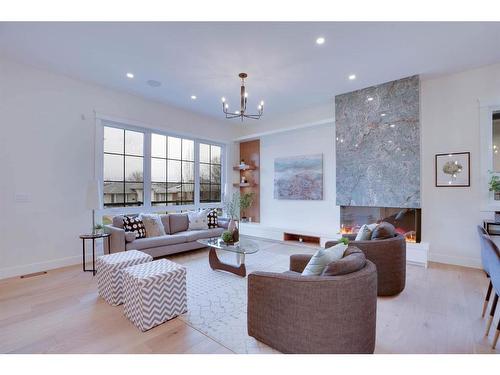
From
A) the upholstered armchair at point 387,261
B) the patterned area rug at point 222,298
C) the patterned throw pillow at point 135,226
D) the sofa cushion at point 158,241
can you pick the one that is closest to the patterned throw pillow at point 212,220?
the patterned area rug at point 222,298

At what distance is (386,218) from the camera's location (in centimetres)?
444

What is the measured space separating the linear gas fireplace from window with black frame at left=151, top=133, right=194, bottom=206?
3.66 meters

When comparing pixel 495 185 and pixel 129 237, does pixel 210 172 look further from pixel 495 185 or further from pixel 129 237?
pixel 495 185

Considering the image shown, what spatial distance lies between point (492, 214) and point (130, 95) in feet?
21.9

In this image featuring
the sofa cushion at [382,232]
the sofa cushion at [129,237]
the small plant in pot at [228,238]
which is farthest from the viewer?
the sofa cushion at [129,237]

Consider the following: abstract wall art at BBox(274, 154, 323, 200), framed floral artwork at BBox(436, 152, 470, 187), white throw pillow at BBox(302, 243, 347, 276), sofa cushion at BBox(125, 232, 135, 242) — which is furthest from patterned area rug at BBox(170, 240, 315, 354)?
framed floral artwork at BBox(436, 152, 470, 187)

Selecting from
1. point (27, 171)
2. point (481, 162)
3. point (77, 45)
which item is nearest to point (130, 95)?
point (77, 45)

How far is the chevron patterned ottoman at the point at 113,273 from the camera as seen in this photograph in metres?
2.62

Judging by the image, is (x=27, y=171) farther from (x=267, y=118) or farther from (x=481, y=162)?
(x=481, y=162)

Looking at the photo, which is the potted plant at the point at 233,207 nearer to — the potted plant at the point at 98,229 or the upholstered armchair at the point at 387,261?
the potted plant at the point at 98,229

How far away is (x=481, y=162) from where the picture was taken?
3781 mm

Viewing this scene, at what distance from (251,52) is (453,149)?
3.70 meters

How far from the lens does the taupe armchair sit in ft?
5.23

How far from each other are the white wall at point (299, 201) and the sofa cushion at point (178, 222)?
228cm
